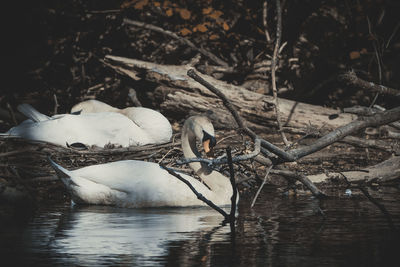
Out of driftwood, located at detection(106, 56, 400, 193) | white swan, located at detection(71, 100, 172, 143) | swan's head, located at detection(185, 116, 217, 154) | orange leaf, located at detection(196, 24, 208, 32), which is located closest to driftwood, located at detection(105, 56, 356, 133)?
driftwood, located at detection(106, 56, 400, 193)

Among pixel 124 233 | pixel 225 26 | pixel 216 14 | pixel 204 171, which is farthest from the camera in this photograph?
pixel 225 26

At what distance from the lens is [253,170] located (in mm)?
7719

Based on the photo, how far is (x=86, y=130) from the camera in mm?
8797

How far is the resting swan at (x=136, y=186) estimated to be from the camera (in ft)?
21.6

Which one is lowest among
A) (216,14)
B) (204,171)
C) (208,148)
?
(204,171)

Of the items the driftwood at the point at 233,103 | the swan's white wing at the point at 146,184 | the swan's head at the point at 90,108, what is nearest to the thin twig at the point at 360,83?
the swan's white wing at the point at 146,184

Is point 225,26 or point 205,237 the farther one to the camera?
point 225,26

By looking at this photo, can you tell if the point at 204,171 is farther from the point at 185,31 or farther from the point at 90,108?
the point at 185,31

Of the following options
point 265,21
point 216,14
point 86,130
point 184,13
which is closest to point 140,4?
point 184,13

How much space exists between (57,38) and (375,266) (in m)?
10.9

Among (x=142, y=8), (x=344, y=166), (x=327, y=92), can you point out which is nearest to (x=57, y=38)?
(x=142, y=8)

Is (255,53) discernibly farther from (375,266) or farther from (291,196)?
(375,266)

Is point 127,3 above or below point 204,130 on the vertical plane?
above

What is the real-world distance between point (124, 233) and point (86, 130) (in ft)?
13.0
